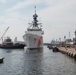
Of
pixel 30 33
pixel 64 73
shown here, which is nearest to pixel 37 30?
pixel 30 33

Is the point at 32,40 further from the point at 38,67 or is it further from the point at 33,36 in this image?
the point at 38,67

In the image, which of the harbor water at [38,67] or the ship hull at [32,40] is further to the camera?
the ship hull at [32,40]

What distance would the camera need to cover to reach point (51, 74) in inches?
1690

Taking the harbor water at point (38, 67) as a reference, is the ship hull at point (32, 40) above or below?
above

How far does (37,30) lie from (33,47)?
48.2 feet

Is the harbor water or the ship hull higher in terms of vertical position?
the ship hull

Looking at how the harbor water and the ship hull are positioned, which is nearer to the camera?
the harbor water

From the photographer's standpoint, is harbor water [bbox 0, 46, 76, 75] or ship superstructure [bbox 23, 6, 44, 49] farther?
ship superstructure [bbox 23, 6, 44, 49]

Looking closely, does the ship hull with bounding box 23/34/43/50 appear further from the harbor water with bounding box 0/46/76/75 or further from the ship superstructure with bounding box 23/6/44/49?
the harbor water with bounding box 0/46/76/75

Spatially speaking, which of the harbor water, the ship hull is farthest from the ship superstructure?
the harbor water

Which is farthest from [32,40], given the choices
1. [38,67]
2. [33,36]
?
[38,67]

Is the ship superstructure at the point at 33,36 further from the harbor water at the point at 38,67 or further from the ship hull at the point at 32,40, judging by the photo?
the harbor water at the point at 38,67

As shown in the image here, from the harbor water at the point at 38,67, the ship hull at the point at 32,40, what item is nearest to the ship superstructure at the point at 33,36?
the ship hull at the point at 32,40

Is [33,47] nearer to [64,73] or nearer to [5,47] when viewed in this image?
[5,47]
